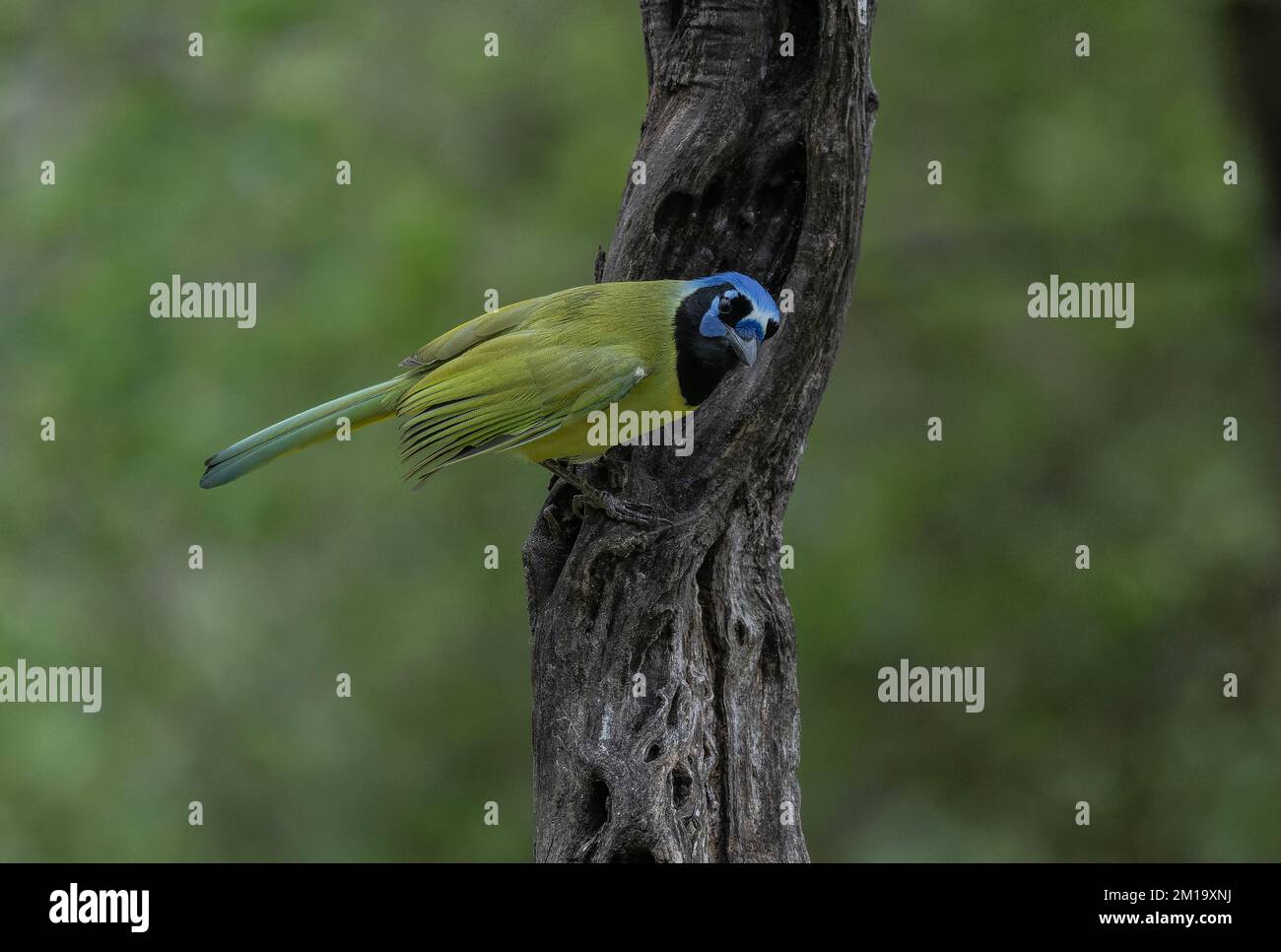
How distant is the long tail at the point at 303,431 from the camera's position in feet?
17.6

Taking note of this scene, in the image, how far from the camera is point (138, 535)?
10.5 metres

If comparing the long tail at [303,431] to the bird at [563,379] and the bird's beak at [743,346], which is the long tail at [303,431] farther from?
the bird's beak at [743,346]

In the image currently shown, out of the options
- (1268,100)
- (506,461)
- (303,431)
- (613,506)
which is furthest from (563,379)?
(1268,100)

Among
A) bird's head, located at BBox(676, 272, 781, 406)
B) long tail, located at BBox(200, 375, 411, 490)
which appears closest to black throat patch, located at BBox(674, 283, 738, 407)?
bird's head, located at BBox(676, 272, 781, 406)

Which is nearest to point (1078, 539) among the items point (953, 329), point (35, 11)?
point (953, 329)

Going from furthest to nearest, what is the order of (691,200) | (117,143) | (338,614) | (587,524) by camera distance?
(338,614) → (117,143) → (691,200) → (587,524)

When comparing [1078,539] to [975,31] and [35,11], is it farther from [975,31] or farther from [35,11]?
[35,11]

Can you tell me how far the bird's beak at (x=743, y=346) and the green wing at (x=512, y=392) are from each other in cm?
34

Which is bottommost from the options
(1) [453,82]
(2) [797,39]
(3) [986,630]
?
(3) [986,630]

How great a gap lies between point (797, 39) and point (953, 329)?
551cm

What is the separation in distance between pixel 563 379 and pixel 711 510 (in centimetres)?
74

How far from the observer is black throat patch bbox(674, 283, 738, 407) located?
17.3 ft

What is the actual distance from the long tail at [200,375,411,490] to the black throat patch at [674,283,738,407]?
1051 mm

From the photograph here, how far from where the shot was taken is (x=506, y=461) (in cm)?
1034
